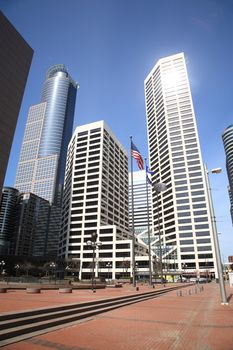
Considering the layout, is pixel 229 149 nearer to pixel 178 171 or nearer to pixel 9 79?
pixel 178 171

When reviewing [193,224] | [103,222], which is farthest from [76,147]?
[193,224]

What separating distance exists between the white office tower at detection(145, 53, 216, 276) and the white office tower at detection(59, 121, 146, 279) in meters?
18.3

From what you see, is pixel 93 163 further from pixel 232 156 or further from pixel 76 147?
pixel 232 156

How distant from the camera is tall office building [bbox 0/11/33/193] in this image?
68312 mm

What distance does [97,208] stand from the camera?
10500 cm

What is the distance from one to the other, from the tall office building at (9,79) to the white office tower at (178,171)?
193 ft

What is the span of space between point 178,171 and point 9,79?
86.7 m

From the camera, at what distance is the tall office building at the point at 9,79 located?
68312mm

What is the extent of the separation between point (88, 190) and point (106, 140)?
29.4 metres

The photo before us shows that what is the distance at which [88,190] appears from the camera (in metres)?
111

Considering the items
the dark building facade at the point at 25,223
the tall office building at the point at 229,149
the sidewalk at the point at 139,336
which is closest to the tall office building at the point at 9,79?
the sidewalk at the point at 139,336

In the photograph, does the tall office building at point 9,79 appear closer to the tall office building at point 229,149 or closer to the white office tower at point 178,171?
the white office tower at point 178,171

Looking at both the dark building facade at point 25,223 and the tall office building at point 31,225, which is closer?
the dark building facade at point 25,223

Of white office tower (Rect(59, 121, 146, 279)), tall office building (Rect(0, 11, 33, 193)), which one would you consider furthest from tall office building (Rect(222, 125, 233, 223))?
tall office building (Rect(0, 11, 33, 193))
